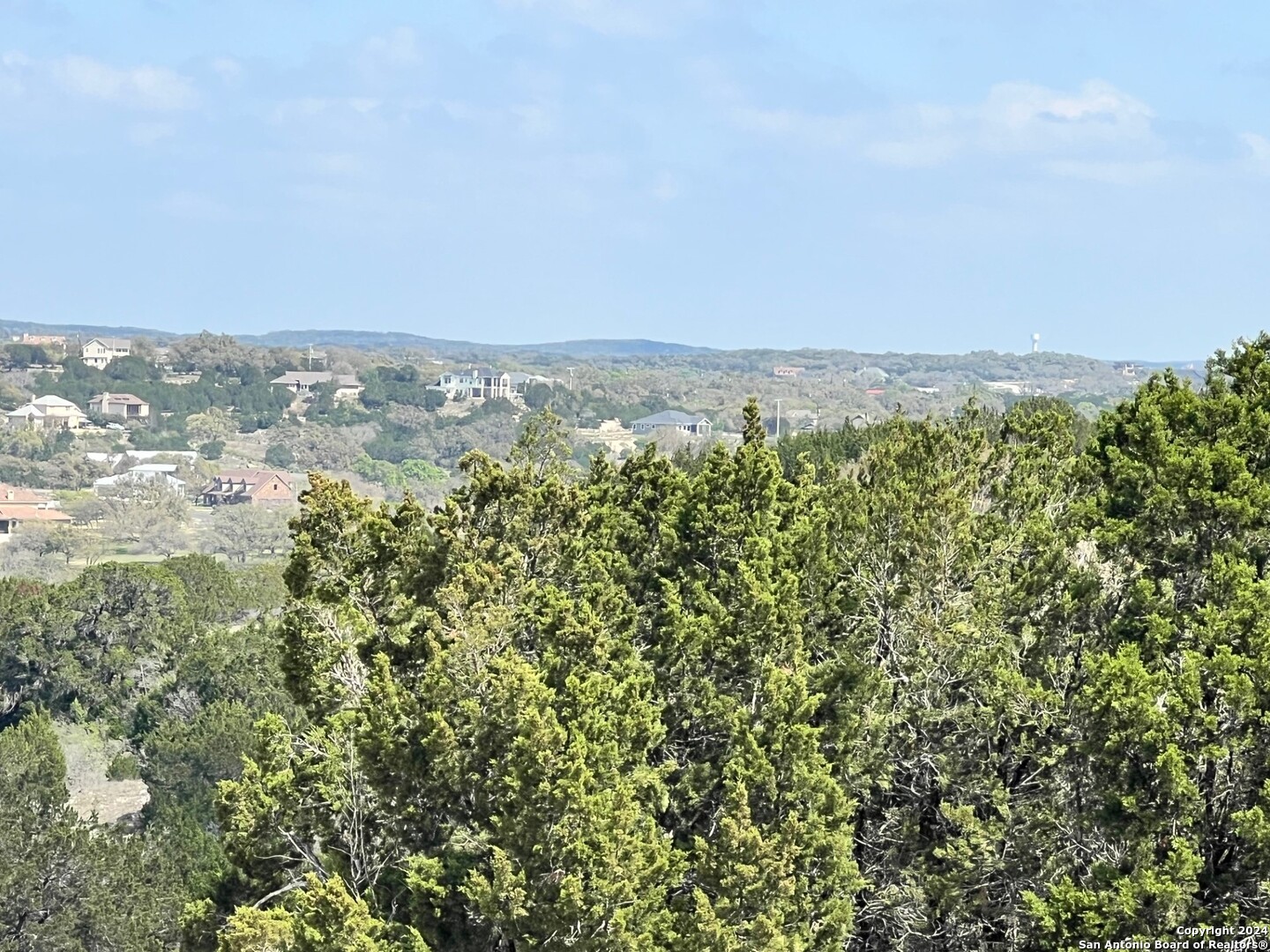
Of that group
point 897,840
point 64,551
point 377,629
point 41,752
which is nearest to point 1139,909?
point 897,840

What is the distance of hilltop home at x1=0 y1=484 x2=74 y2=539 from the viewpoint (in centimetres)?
10833

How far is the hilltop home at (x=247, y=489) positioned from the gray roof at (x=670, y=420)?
40747 mm

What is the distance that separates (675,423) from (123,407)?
202ft

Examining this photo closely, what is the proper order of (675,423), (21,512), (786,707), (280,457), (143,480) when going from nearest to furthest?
(786,707), (21,512), (143,480), (280,457), (675,423)

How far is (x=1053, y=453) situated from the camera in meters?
20.8

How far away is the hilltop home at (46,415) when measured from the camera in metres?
166

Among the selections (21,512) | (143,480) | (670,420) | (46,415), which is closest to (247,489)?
(143,480)

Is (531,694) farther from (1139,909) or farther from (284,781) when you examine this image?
(1139,909)

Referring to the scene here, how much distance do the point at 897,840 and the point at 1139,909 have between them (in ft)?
12.6

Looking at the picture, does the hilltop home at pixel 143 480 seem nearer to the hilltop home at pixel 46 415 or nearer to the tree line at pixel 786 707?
the hilltop home at pixel 46 415

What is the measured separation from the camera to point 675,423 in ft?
542

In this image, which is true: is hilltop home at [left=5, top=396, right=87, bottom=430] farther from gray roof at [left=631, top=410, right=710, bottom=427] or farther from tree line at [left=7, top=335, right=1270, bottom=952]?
tree line at [left=7, top=335, right=1270, bottom=952]

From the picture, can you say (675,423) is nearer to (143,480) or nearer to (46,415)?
(143,480)

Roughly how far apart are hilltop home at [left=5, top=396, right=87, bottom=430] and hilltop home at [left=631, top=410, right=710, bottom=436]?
57280mm
